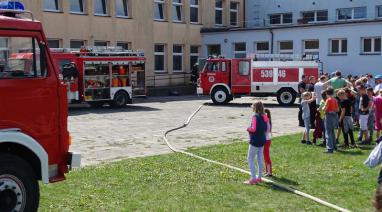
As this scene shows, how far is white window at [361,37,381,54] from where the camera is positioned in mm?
33750

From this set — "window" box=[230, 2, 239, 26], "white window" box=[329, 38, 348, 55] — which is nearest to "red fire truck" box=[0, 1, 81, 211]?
"white window" box=[329, 38, 348, 55]

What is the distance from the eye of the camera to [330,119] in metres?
13.1

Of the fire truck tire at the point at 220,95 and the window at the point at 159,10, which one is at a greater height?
the window at the point at 159,10

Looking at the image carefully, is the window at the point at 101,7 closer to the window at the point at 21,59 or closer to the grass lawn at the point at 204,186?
the grass lawn at the point at 204,186

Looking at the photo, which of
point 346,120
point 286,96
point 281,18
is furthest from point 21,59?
point 281,18

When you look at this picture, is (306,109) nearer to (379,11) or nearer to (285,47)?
(285,47)

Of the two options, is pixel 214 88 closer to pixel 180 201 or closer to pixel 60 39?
pixel 60 39

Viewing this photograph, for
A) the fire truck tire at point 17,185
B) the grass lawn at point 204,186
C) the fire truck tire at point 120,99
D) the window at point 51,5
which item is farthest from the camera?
the window at point 51,5

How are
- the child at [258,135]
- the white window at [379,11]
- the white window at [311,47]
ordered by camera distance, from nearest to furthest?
the child at [258,135], the white window at [311,47], the white window at [379,11]

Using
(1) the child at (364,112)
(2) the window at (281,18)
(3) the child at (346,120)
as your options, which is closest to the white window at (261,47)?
(2) the window at (281,18)

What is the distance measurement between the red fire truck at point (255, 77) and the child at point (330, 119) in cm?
1569

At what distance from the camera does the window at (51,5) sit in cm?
3155

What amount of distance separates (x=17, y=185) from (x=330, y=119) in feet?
27.0

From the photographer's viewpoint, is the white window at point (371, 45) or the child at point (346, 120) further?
the white window at point (371, 45)
